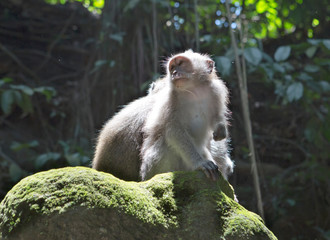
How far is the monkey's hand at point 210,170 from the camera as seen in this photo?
9.71 feet

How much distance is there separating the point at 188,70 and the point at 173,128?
21.9 inches

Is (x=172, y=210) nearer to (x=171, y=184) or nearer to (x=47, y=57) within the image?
(x=171, y=184)

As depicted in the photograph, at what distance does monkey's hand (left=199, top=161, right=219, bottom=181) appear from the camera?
9.71 feet

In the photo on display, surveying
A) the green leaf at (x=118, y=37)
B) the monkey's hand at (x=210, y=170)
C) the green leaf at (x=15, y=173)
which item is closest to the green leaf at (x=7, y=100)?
the green leaf at (x=15, y=173)

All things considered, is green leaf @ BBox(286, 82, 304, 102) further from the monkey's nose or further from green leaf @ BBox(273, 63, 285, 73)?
the monkey's nose

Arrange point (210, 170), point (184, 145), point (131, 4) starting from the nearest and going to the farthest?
1. point (210, 170)
2. point (184, 145)
3. point (131, 4)

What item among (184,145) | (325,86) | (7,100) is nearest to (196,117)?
(184,145)

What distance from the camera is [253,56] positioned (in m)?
6.29

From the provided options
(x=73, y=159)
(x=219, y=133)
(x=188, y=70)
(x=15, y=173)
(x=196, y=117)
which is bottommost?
(x=15, y=173)

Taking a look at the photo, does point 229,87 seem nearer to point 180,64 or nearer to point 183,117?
point 180,64

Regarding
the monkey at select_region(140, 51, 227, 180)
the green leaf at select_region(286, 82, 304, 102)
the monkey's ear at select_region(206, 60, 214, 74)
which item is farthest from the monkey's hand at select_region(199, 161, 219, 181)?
the green leaf at select_region(286, 82, 304, 102)

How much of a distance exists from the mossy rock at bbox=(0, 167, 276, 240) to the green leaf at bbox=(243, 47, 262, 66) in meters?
3.84

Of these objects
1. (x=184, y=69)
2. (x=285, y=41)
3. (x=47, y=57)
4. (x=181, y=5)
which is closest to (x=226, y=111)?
(x=184, y=69)

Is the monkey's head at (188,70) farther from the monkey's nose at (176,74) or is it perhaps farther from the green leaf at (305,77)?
the green leaf at (305,77)
